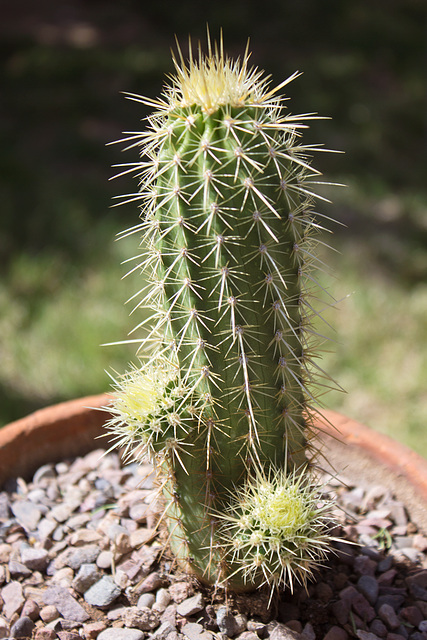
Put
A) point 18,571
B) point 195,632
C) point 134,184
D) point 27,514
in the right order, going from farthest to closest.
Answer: point 134,184 < point 27,514 < point 18,571 < point 195,632

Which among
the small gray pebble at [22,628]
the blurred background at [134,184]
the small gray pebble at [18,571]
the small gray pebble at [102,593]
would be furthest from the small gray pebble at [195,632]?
the blurred background at [134,184]

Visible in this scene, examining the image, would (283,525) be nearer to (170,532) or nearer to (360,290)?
(170,532)

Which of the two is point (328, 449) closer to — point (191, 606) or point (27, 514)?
point (191, 606)

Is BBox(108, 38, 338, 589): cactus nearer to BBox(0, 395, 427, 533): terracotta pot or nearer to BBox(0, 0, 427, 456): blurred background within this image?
BBox(0, 0, 427, 456): blurred background

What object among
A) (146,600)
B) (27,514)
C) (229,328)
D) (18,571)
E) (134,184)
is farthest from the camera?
(134,184)

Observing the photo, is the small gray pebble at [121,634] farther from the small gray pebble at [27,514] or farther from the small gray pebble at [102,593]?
the small gray pebble at [27,514]

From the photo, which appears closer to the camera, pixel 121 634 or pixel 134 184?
pixel 121 634

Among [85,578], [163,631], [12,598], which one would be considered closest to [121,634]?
[163,631]

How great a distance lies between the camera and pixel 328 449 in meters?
2.02

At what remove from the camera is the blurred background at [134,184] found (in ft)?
10.7

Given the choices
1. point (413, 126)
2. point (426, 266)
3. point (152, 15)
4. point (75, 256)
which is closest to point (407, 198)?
point (426, 266)

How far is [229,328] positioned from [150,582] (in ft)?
2.40

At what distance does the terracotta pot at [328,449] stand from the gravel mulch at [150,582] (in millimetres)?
49

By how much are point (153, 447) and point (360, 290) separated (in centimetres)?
250
